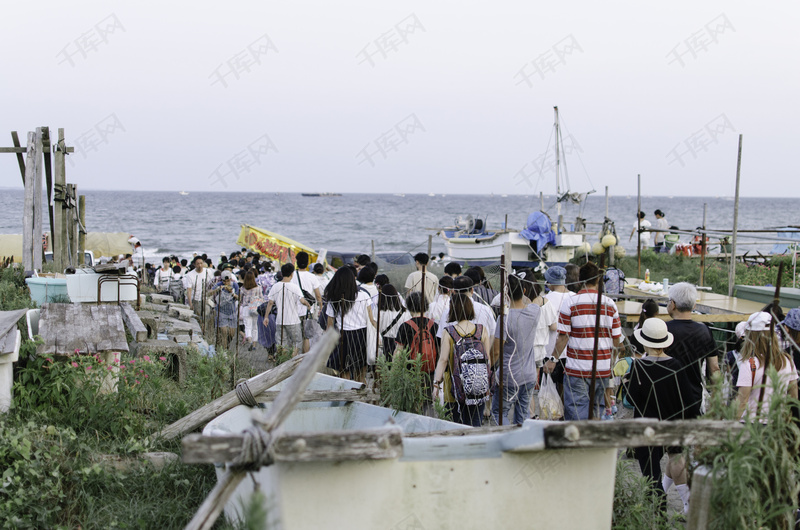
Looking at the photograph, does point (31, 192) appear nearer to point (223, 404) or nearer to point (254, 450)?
point (223, 404)

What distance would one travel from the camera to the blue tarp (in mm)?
21703

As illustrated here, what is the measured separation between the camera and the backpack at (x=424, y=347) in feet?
19.5

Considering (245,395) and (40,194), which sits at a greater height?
(40,194)

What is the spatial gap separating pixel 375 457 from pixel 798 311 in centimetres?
343

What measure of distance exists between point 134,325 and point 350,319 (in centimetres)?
233

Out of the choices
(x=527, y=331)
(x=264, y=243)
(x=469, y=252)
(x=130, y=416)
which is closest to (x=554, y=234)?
(x=469, y=252)

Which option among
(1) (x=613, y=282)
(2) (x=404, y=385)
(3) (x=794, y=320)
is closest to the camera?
(3) (x=794, y=320)

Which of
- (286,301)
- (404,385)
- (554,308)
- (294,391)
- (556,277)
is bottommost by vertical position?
(404,385)

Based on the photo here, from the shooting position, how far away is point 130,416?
5582 millimetres

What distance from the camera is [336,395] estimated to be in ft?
18.1

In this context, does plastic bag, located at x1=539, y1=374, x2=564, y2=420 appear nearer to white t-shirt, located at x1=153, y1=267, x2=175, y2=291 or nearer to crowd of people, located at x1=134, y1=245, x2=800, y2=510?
crowd of people, located at x1=134, y1=245, x2=800, y2=510

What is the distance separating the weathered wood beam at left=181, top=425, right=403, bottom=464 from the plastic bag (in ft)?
10.2

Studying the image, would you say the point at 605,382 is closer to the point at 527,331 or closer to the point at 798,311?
the point at 527,331

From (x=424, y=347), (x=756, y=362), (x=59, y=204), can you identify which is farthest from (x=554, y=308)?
(x=59, y=204)
